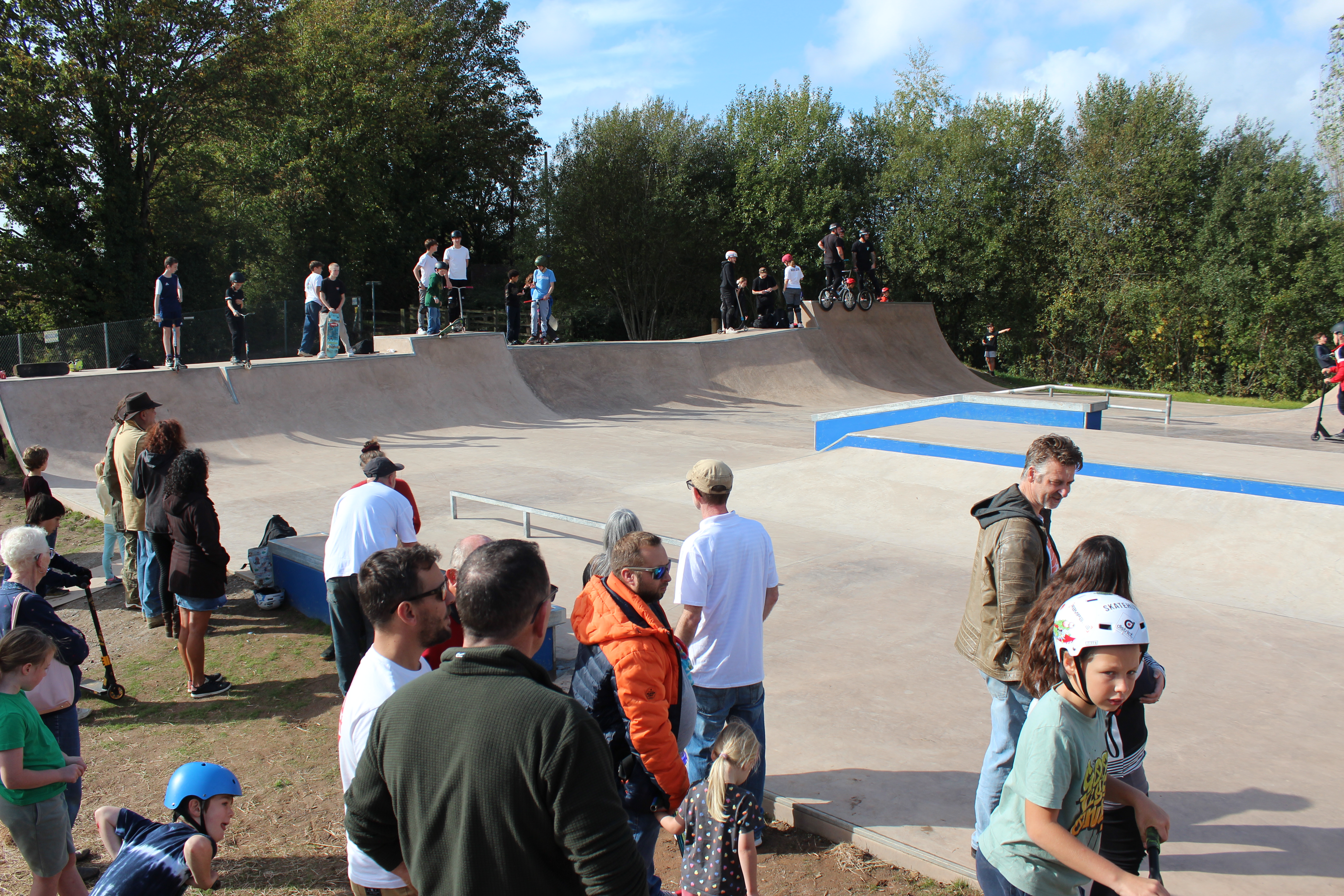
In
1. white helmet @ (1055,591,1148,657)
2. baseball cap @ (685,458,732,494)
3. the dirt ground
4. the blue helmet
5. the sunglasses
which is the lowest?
the dirt ground

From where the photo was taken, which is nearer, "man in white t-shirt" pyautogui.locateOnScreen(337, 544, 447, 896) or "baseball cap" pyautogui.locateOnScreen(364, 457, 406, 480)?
"man in white t-shirt" pyautogui.locateOnScreen(337, 544, 447, 896)

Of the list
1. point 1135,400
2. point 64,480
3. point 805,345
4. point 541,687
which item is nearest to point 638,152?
point 805,345

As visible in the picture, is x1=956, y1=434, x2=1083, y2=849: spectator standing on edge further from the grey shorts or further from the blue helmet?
the grey shorts

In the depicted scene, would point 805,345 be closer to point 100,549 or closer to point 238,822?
point 100,549

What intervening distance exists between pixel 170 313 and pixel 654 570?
12.8 metres

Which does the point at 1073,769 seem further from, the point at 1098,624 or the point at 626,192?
the point at 626,192

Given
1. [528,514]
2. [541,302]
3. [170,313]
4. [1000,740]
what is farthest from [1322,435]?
[170,313]

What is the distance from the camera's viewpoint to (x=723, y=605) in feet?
10.0

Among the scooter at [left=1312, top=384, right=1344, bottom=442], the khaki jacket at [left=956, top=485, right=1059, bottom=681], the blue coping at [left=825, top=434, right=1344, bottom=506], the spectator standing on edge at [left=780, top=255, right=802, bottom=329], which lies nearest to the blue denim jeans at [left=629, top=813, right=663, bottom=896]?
the khaki jacket at [left=956, top=485, right=1059, bottom=681]

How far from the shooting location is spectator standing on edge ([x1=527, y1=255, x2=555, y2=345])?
56.6 feet

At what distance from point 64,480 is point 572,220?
2146 centimetres

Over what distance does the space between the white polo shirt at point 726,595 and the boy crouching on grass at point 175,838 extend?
1.51 m

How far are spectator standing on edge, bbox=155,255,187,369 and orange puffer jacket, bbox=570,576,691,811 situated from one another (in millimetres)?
12304

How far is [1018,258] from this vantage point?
27.6 metres
